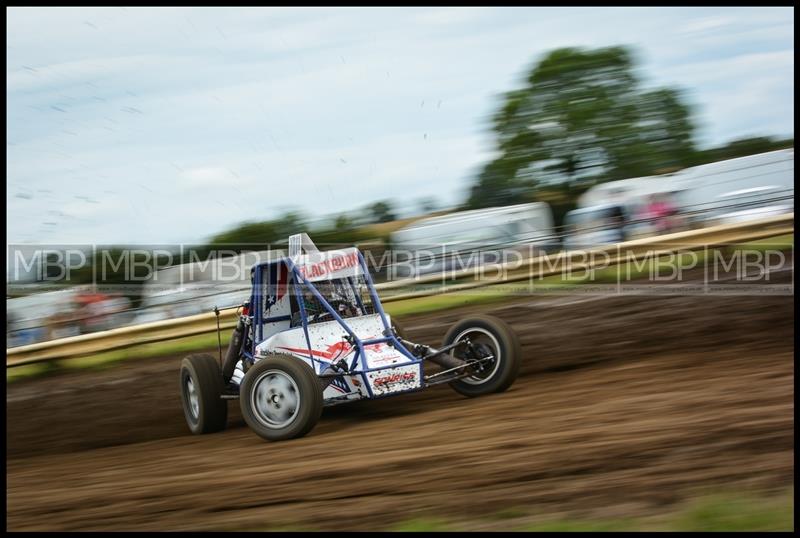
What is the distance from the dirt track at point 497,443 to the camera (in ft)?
13.5

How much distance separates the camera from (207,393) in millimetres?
7180

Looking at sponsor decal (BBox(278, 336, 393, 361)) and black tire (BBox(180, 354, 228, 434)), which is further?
black tire (BBox(180, 354, 228, 434))

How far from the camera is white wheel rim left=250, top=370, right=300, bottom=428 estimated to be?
6.25 m

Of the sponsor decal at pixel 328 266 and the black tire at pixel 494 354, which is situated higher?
the sponsor decal at pixel 328 266

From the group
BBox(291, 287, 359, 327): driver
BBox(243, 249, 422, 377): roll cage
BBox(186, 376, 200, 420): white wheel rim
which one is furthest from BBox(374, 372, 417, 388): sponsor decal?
BBox(186, 376, 200, 420): white wheel rim

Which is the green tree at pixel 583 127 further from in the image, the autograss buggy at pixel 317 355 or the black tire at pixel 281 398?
the black tire at pixel 281 398

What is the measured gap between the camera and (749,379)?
6043mm

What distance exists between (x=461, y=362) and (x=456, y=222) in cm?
858

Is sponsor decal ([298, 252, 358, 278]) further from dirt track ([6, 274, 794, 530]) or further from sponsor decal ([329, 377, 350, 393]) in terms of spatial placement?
dirt track ([6, 274, 794, 530])

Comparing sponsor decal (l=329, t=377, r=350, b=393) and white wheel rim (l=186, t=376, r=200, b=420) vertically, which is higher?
sponsor decal (l=329, t=377, r=350, b=393)

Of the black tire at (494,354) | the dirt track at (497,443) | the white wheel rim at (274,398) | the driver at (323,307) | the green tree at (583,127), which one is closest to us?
the dirt track at (497,443)

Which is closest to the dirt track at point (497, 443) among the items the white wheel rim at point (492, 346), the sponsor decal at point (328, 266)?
the white wheel rim at point (492, 346)

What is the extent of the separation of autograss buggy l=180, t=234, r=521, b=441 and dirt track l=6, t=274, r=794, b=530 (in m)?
0.24

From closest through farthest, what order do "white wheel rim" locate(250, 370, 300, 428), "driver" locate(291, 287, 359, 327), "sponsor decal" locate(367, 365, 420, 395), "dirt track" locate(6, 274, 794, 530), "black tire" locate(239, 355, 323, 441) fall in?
1. "dirt track" locate(6, 274, 794, 530)
2. "black tire" locate(239, 355, 323, 441)
3. "white wheel rim" locate(250, 370, 300, 428)
4. "sponsor decal" locate(367, 365, 420, 395)
5. "driver" locate(291, 287, 359, 327)
